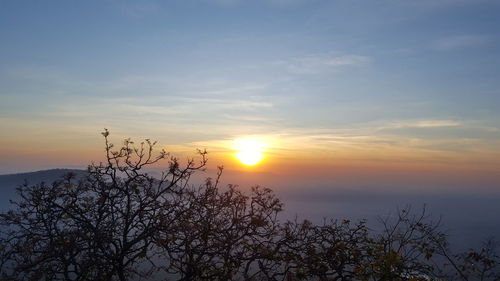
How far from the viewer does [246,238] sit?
959 cm

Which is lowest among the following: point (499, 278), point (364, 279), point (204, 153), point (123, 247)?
point (499, 278)

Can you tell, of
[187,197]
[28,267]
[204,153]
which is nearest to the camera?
[28,267]

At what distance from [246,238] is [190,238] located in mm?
1628

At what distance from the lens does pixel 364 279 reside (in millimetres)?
7781

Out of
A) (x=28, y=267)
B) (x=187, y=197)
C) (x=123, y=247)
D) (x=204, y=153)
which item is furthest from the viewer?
(x=187, y=197)

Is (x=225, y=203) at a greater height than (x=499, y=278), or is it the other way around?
(x=225, y=203)

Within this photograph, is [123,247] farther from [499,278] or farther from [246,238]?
[499,278]

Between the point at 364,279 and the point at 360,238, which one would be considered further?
the point at 360,238

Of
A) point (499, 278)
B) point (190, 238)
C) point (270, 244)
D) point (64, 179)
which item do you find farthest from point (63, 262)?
point (499, 278)

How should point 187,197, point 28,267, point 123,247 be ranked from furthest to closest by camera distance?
1. point 187,197
2. point 123,247
3. point 28,267

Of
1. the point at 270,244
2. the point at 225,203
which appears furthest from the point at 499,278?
the point at 225,203

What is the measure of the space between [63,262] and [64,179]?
1757mm

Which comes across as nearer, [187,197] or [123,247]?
[123,247]

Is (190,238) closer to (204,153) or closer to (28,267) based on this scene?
(204,153)
